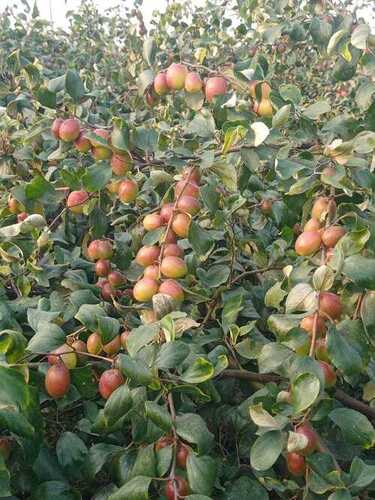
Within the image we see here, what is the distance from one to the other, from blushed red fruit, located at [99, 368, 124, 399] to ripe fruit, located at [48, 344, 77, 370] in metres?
0.06

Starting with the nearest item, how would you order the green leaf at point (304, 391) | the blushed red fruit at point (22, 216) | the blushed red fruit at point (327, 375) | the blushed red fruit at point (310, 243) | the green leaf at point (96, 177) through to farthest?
the green leaf at point (304, 391) < the blushed red fruit at point (327, 375) < the blushed red fruit at point (310, 243) < the green leaf at point (96, 177) < the blushed red fruit at point (22, 216)

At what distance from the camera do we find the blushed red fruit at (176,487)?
0.90m

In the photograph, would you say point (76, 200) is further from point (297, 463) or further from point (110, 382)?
point (297, 463)

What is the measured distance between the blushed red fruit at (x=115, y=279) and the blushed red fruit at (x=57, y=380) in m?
0.36

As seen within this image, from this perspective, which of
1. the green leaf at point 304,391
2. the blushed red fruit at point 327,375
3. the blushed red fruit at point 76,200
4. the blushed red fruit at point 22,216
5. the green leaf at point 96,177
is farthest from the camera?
the blushed red fruit at point 22,216

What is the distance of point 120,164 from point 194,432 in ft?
1.74

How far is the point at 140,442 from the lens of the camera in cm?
97

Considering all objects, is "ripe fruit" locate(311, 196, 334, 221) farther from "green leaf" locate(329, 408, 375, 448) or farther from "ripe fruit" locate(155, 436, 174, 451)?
"ripe fruit" locate(155, 436, 174, 451)

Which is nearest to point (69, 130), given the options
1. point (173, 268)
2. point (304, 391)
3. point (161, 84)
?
point (161, 84)

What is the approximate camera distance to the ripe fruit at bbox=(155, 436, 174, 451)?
962 millimetres

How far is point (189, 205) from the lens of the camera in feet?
3.71

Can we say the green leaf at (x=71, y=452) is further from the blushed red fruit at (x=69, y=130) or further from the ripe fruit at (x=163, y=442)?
the blushed red fruit at (x=69, y=130)

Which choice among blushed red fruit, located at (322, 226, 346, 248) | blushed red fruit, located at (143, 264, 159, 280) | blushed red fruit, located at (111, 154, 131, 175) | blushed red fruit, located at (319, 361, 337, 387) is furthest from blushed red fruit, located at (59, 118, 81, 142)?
blushed red fruit, located at (319, 361, 337, 387)

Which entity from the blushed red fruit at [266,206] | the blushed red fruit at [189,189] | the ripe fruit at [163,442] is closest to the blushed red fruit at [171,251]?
the blushed red fruit at [189,189]
